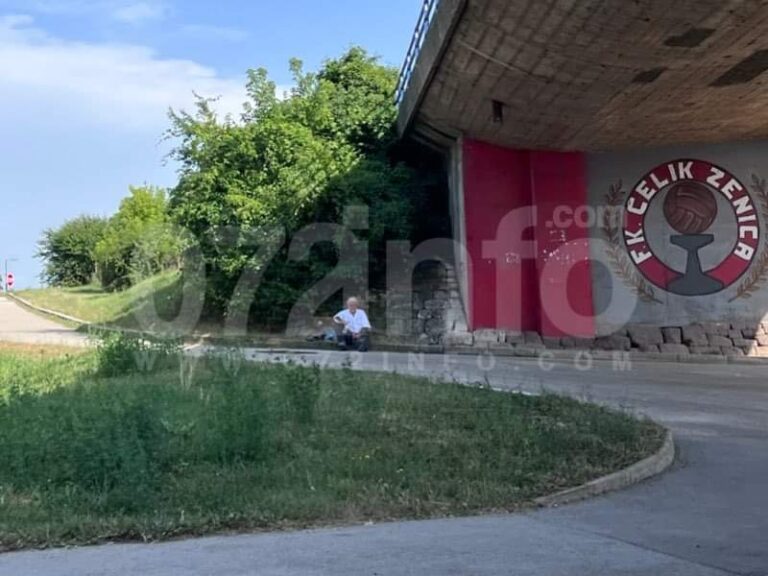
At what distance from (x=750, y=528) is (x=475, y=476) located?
2.34 m

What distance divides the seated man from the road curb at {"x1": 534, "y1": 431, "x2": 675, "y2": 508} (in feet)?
37.2

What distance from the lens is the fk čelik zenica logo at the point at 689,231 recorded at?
73.0 feet

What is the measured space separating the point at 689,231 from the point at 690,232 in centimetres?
3

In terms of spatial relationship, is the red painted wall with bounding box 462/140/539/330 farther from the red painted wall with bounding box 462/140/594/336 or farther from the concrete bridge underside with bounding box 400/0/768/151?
the concrete bridge underside with bounding box 400/0/768/151

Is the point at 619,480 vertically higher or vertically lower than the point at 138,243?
lower

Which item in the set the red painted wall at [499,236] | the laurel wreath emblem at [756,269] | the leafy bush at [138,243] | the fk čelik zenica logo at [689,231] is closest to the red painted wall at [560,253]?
the red painted wall at [499,236]

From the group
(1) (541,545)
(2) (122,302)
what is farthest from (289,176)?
(1) (541,545)

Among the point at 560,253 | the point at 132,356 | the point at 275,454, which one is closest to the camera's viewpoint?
the point at 275,454

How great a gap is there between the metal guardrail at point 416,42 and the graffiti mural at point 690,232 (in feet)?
20.5

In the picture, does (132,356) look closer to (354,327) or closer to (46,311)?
(354,327)

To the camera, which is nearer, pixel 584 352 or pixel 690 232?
pixel 584 352

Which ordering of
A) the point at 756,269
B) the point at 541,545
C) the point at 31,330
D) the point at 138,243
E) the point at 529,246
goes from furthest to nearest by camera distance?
the point at 138,243 < the point at 31,330 < the point at 529,246 < the point at 756,269 < the point at 541,545

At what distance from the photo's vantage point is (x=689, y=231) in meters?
22.3

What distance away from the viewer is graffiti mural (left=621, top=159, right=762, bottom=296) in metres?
22.3
